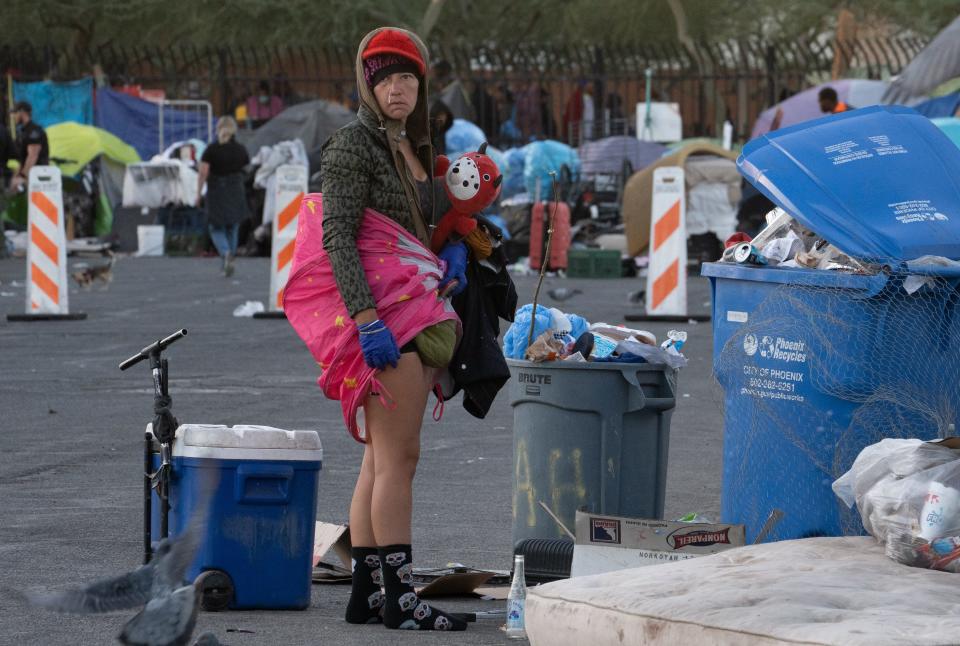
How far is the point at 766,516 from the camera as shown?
6.05 metres

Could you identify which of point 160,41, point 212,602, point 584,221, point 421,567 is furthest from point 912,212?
point 160,41

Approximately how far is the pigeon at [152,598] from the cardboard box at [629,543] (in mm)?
1735

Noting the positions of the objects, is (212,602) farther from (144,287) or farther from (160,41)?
(160,41)

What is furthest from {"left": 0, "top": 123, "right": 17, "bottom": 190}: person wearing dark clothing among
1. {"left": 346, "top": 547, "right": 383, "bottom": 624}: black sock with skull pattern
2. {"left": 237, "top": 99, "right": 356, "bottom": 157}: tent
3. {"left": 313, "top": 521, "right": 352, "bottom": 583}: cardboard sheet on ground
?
{"left": 346, "top": 547, "right": 383, "bottom": 624}: black sock with skull pattern

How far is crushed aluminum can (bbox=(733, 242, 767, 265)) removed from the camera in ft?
20.4

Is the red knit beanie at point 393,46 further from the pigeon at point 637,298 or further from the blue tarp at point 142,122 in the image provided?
the blue tarp at point 142,122

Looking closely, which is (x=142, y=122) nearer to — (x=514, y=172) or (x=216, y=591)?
(x=514, y=172)

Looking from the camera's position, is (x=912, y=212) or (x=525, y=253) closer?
(x=912, y=212)

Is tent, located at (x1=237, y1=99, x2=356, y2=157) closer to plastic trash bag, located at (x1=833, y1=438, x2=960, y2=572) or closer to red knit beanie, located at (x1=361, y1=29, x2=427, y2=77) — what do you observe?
red knit beanie, located at (x1=361, y1=29, x2=427, y2=77)

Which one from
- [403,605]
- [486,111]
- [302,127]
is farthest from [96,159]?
[403,605]

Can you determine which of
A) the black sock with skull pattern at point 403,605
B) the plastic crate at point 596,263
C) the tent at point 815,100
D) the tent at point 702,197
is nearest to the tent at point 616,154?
the tent at point 815,100

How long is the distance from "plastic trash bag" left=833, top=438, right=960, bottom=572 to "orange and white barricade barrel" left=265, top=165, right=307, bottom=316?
37.6 ft

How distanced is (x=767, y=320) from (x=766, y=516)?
670 millimetres

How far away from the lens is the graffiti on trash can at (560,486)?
252 inches
